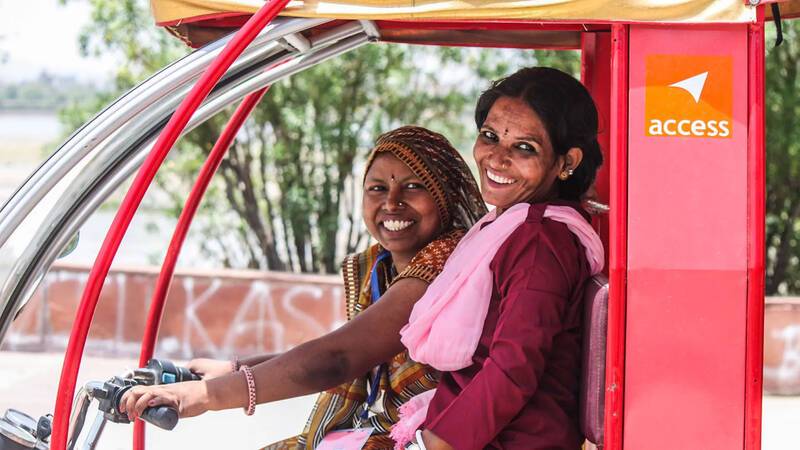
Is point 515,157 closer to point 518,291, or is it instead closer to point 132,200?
point 518,291

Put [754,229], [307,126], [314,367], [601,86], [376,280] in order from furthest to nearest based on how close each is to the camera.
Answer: [307,126], [601,86], [376,280], [314,367], [754,229]

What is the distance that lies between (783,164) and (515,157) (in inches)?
237

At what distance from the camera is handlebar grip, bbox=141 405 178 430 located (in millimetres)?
2242

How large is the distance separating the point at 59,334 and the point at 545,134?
619 centimetres

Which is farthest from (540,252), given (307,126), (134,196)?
(307,126)

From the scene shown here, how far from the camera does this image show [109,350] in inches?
305

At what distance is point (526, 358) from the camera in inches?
85.8

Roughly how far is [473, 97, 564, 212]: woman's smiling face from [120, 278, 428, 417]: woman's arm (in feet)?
1.07

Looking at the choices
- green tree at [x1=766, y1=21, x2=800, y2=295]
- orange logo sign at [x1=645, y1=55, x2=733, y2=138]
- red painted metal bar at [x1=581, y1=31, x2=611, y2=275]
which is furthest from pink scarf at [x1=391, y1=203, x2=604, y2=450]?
green tree at [x1=766, y1=21, x2=800, y2=295]

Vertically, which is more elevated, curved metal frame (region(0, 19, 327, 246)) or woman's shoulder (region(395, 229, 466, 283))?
curved metal frame (region(0, 19, 327, 246))

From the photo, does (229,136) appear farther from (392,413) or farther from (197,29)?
(392,413)

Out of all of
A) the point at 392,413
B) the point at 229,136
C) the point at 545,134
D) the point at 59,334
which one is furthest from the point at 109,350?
the point at 545,134

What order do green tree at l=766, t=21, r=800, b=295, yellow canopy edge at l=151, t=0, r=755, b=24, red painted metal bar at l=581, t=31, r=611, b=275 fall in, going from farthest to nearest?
green tree at l=766, t=21, r=800, b=295
red painted metal bar at l=581, t=31, r=611, b=275
yellow canopy edge at l=151, t=0, r=755, b=24

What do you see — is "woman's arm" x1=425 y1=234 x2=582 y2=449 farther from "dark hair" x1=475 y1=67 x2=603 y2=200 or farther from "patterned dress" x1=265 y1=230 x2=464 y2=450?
"patterned dress" x1=265 y1=230 x2=464 y2=450
